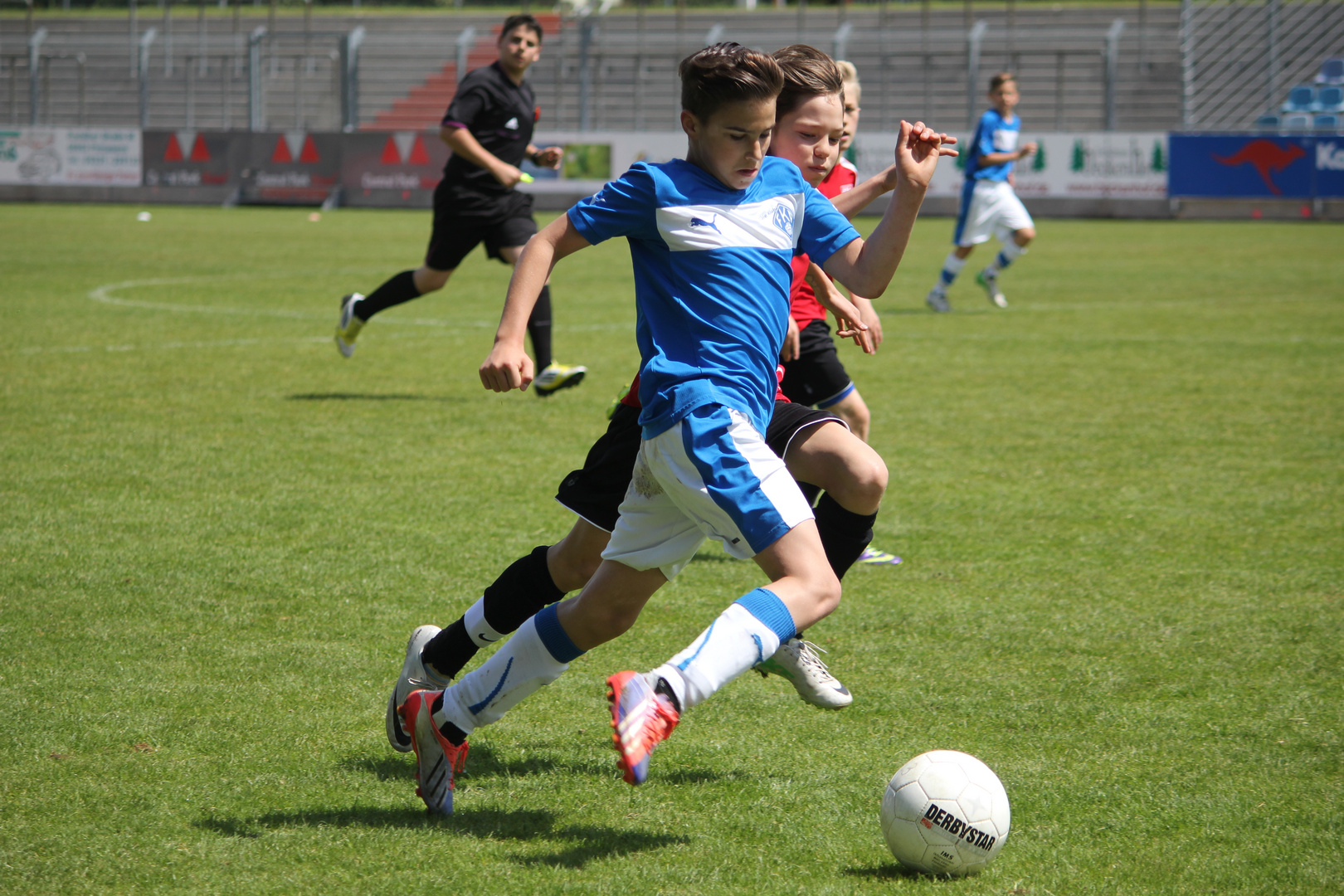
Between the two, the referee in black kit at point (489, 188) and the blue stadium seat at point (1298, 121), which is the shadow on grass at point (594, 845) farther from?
the blue stadium seat at point (1298, 121)

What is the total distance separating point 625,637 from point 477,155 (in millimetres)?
4789

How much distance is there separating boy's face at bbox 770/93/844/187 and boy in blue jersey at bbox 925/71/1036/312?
408 inches

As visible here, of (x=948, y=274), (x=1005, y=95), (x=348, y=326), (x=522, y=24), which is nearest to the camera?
(x=522, y=24)

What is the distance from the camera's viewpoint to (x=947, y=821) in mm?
2756

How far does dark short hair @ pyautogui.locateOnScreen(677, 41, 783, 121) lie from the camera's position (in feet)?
9.16

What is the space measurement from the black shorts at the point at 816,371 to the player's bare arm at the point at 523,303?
7.37 feet

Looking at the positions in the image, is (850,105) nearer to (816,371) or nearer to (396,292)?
(816,371)

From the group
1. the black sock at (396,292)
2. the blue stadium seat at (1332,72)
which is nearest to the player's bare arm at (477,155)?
the black sock at (396,292)

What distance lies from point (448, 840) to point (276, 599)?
191 centimetres

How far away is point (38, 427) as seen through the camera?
285 inches

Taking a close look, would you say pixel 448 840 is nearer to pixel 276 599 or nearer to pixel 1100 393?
pixel 276 599

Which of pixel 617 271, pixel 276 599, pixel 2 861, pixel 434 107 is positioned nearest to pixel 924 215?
pixel 617 271

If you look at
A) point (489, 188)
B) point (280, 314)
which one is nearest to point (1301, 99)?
point (280, 314)

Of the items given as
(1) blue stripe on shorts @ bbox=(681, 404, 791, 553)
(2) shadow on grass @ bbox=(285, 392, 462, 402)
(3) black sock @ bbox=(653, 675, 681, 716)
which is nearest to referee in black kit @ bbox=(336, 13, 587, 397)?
(2) shadow on grass @ bbox=(285, 392, 462, 402)
